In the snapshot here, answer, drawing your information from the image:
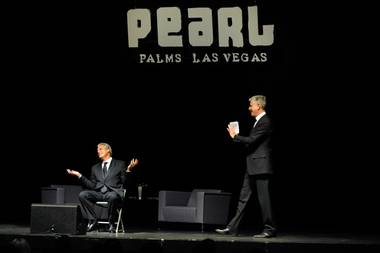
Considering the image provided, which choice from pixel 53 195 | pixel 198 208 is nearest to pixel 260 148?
pixel 198 208

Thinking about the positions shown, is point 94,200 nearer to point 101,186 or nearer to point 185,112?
point 101,186

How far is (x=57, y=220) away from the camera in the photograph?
8.12m

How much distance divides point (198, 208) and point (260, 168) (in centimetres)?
162

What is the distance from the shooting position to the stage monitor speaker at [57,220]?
26.3 feet

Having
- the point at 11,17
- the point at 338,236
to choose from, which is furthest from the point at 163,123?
the point at 338,236

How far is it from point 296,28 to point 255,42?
1.96 ft

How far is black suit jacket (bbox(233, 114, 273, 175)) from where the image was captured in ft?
25.5

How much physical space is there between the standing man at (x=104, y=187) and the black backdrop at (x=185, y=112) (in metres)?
1.66

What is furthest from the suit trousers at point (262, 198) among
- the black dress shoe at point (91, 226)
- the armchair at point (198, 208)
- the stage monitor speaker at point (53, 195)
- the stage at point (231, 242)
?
the stage monitor speaker at point (53, 195)

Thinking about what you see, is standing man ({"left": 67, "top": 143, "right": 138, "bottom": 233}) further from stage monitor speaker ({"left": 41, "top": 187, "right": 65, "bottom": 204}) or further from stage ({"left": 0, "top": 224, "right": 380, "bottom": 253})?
stage monitor speaker ({"left": 41, "top": 187, "right": 65, "bottom": 204})

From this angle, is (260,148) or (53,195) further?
(53,195)

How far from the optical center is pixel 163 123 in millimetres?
10672

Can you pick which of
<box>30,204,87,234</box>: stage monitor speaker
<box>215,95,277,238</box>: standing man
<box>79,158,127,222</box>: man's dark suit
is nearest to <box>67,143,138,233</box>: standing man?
<box>79,158,127,222</box>: man's dark suit

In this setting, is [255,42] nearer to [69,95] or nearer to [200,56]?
[200,56]
